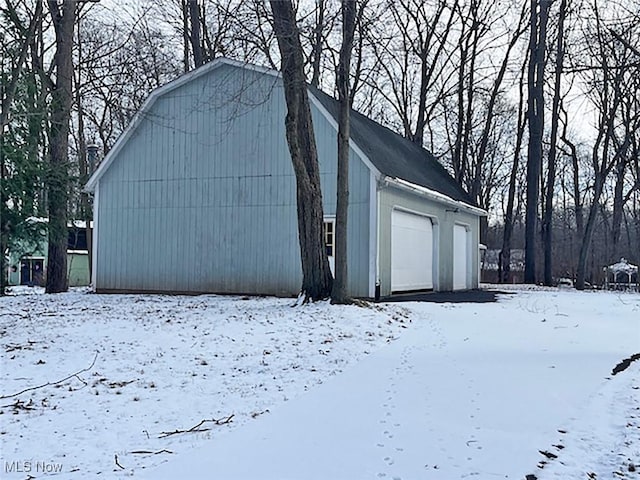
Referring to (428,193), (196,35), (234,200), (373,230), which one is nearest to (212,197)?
(234,200)

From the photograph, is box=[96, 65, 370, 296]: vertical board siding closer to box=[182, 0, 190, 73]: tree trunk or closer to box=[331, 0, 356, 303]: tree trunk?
box=[331, 0, 356, 303]: tree trunk

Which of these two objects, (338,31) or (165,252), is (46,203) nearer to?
(165,252)

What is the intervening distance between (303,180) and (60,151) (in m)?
7.53

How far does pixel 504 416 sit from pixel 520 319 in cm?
590

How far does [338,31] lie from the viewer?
10648 mm

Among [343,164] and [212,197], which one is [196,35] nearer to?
[212,197]

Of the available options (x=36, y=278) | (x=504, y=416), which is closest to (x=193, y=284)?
(x=504, y=416)

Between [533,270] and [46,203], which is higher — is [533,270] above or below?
below

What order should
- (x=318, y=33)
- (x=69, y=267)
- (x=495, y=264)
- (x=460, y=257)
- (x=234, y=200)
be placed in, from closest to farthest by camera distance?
(x=318, y=33)
(x=234, y=200)
(x=460, y=257)
(x=69, y=267)
(x=495, y=264)

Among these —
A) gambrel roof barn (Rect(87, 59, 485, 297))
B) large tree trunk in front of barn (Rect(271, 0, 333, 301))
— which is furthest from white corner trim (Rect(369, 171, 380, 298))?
large tree trunk in front of barn (Rect(271, 0, 333, 301))

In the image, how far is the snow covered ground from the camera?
11.3 feet

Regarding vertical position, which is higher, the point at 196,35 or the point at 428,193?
the point at 196,35

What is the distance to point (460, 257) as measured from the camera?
1859 centimetres
